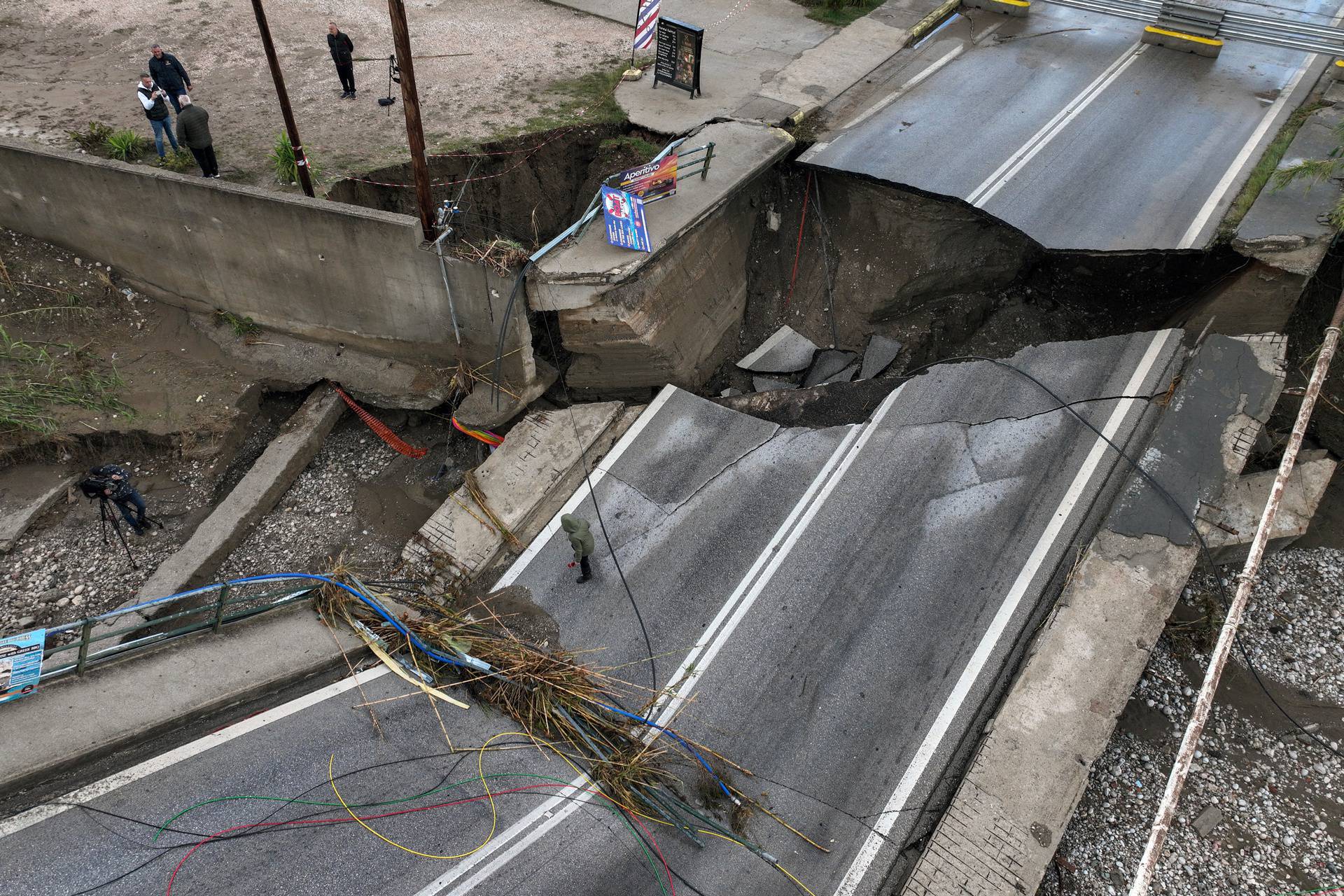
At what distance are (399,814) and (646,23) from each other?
13.7 meters

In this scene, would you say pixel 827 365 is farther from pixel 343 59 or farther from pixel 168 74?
pixel 168 74

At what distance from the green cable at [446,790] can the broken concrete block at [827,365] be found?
22.9 feet

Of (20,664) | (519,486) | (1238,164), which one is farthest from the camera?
(1238,164)

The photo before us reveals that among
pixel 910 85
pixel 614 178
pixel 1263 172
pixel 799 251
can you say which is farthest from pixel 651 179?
pixel 1263 172

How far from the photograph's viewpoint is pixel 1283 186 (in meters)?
11.7

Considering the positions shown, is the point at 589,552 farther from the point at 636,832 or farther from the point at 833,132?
the point at 833,132

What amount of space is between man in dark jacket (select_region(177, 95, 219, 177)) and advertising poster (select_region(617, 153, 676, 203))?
20.3ft

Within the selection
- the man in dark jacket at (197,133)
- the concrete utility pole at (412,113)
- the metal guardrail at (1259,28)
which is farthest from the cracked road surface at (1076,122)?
the man in dark jacket at (197,133)

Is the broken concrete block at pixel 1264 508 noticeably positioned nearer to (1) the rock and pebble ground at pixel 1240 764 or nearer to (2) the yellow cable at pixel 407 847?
(1) the rock and pebble ground at pixel 1240 764

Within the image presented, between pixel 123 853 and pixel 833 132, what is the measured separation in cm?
1342

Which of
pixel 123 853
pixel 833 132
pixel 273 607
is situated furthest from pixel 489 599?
pixel 833 132

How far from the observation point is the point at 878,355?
12641mm

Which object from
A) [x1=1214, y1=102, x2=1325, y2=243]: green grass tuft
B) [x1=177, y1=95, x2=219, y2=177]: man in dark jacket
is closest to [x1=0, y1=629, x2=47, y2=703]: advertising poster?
[x1=177, y1=95, x2=219, y2=177]: man in dark jacket

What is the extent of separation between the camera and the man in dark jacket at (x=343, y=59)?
13.8 m
